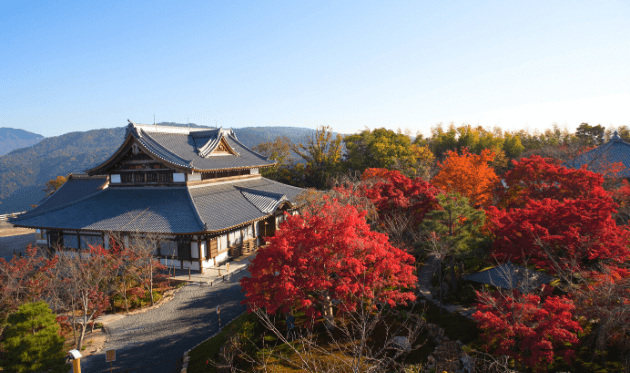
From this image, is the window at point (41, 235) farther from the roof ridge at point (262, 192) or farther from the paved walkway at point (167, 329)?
the paved walkway at point (167, 329)

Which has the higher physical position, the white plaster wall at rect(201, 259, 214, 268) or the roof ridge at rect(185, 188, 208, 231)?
the roof ridge at rect(185, 188, 208, 231)

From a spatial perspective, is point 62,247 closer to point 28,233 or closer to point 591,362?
point 28,233

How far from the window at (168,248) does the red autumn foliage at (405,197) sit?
11452mm

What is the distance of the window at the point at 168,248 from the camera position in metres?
20.4

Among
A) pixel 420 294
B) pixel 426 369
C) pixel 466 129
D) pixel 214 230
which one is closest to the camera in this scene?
pixel 426 369

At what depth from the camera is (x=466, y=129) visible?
48.5 metres

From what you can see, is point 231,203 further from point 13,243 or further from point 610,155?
point 610,155

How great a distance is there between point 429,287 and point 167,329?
11.7 metres

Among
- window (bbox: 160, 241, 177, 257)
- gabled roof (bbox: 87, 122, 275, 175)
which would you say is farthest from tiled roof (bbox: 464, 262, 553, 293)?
gabled roof (bbox: 87, 122, 275, 175)

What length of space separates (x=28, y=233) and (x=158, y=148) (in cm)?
2173

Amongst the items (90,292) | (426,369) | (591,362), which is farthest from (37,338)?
(591,362)

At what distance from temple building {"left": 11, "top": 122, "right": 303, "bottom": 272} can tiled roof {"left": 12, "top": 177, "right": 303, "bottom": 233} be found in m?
0.06

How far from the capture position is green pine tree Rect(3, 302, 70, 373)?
9562 millimetres

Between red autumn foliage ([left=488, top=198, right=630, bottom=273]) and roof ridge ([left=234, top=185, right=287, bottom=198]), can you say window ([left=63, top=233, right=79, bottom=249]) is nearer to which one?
roof ridge ([left=234, top=185, right=287, bottom=198])
